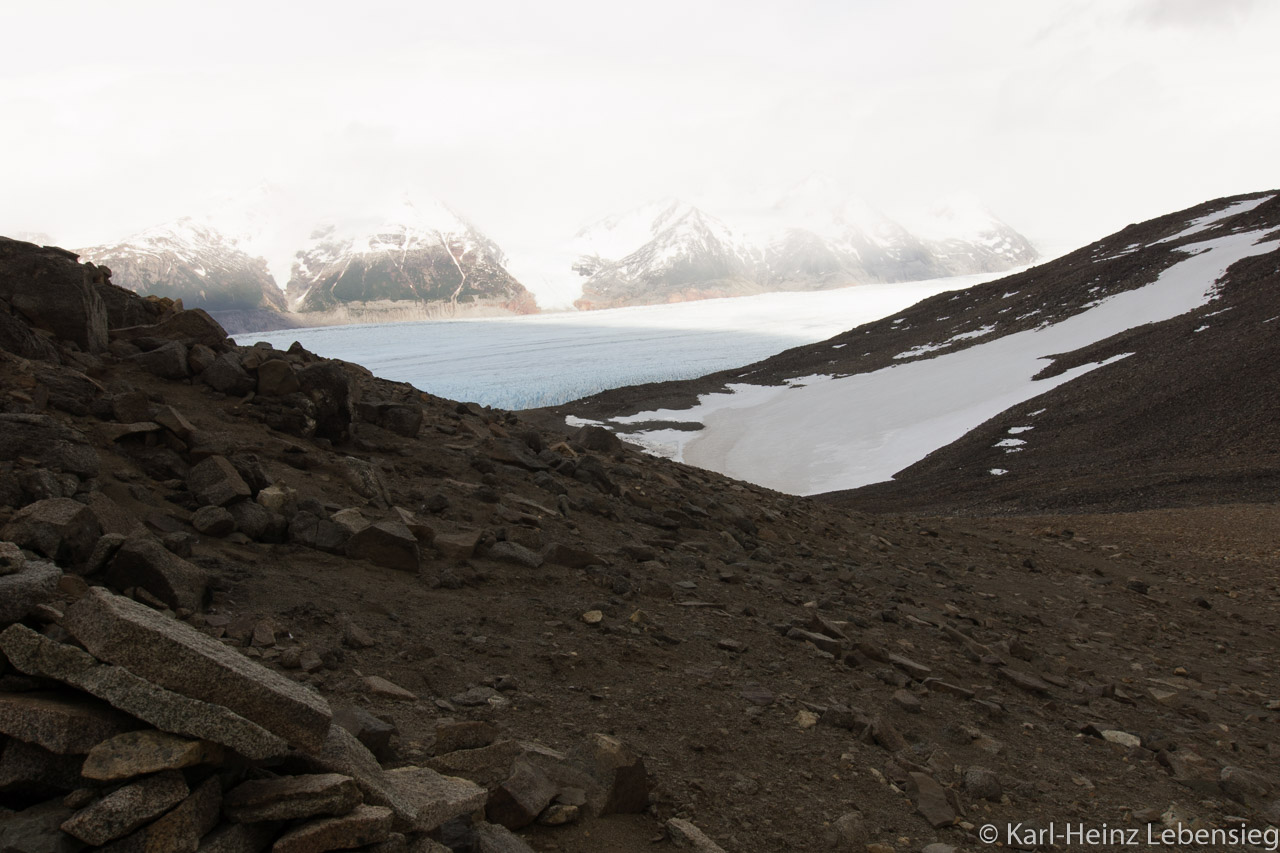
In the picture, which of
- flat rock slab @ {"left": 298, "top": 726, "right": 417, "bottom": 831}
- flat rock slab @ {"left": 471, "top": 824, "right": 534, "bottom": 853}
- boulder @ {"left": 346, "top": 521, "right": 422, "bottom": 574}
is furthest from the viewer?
boulder @ {"left": 346, "top": 521, "right": 422, "bottom": 574}

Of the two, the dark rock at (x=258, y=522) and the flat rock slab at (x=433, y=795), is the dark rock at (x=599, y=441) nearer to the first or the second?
the dark rock at (x=258, y=522)

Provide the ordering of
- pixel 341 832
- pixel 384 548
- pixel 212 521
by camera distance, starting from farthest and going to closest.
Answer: pixel 384 548 → pixel 212 521 → pixel 341 832

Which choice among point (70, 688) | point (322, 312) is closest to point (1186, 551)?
point (70, 688)

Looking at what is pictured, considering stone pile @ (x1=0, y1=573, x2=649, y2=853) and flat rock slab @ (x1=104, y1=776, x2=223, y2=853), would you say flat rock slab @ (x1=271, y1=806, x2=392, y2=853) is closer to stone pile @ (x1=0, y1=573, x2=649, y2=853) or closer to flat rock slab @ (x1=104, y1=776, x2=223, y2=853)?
stone pile @ (x1=0, y1=573, x2=649, y2=853)

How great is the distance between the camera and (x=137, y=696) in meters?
2.37

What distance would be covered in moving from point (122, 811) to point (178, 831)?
6.3 inches

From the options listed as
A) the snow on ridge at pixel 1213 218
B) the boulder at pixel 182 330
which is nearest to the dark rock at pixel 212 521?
the boulder at pixel 182 330

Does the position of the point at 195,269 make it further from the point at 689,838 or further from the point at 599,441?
the point at 689,838

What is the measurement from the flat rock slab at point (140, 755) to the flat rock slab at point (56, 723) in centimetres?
6

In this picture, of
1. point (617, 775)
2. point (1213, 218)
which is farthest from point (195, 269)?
point (617, 775)

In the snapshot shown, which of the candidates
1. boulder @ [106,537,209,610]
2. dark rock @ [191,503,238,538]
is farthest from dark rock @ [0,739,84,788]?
dark rock @ [191,503,238,538]

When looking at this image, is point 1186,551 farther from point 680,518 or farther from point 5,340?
point 5,340

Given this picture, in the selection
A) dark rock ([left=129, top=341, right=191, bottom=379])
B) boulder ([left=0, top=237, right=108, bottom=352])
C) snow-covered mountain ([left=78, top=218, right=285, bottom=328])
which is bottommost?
dark rock ([left=129, top=341, right=191, bottom=379])

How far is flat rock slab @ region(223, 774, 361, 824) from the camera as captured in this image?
2.36m
